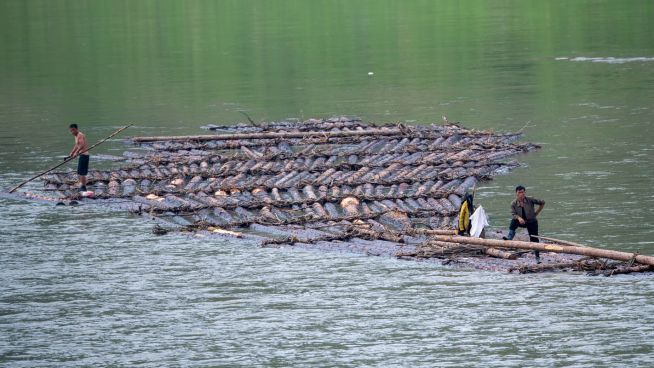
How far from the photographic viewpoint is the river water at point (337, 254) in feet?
96.4

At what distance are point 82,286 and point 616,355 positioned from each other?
14390 millimetres

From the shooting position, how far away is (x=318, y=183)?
4338 cm

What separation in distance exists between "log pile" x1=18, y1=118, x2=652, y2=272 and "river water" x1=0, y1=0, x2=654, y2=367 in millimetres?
870

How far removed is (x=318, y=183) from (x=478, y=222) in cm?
1029

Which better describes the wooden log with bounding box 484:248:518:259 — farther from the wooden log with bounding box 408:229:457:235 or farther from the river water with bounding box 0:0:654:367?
the wooden log with bounding box 408:229:457:235

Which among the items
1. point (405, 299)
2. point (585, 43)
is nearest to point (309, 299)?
point (405, 299)

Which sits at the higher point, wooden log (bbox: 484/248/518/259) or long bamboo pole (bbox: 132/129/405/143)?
long bamboo pole (bbox: 132/129/405/143)

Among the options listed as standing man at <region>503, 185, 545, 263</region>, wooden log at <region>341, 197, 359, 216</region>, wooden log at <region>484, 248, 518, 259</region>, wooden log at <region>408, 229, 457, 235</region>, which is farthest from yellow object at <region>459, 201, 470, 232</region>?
wooden log at <region>341, 197, 359, 216</region>

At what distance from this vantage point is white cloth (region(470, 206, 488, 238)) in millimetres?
33969

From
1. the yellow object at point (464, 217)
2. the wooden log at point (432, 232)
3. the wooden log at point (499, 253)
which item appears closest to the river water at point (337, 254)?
the wooden log at point (499, 253)

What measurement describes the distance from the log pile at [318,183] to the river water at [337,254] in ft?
2.85

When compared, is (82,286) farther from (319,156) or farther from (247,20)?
(247,20)

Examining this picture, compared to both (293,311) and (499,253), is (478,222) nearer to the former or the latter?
(499,253)

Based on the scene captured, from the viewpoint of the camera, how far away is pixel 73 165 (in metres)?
50.2
